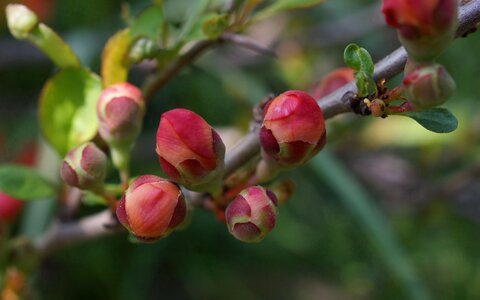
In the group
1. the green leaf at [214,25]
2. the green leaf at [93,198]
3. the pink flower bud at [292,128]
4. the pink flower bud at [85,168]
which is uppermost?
the green leaf at [214,25]

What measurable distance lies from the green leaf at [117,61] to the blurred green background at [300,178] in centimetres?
50

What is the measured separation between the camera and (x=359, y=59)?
552 millimetres

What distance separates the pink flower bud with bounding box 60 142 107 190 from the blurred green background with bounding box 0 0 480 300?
55cm

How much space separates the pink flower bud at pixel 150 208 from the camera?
1.74ft

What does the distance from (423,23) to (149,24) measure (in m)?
0.32

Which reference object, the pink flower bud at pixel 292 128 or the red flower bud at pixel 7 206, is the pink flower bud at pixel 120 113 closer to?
the pink flower bud at pixel 292 128

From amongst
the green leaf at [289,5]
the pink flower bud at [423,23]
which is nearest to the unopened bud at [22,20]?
the green leaf at [289,5]

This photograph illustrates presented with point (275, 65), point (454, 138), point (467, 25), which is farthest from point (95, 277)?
point (467, 25)

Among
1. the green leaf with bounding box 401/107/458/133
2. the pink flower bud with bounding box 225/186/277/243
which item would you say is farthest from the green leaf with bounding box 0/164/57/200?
the green leaf with bounding box 401/107/458/133

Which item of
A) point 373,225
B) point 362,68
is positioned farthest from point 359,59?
point 373,225

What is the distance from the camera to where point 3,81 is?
5.43 feet

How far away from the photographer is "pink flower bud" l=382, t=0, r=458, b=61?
444 millimetres

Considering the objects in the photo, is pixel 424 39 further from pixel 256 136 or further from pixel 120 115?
pixel 120 115

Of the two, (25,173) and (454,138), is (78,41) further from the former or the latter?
(454,138)
